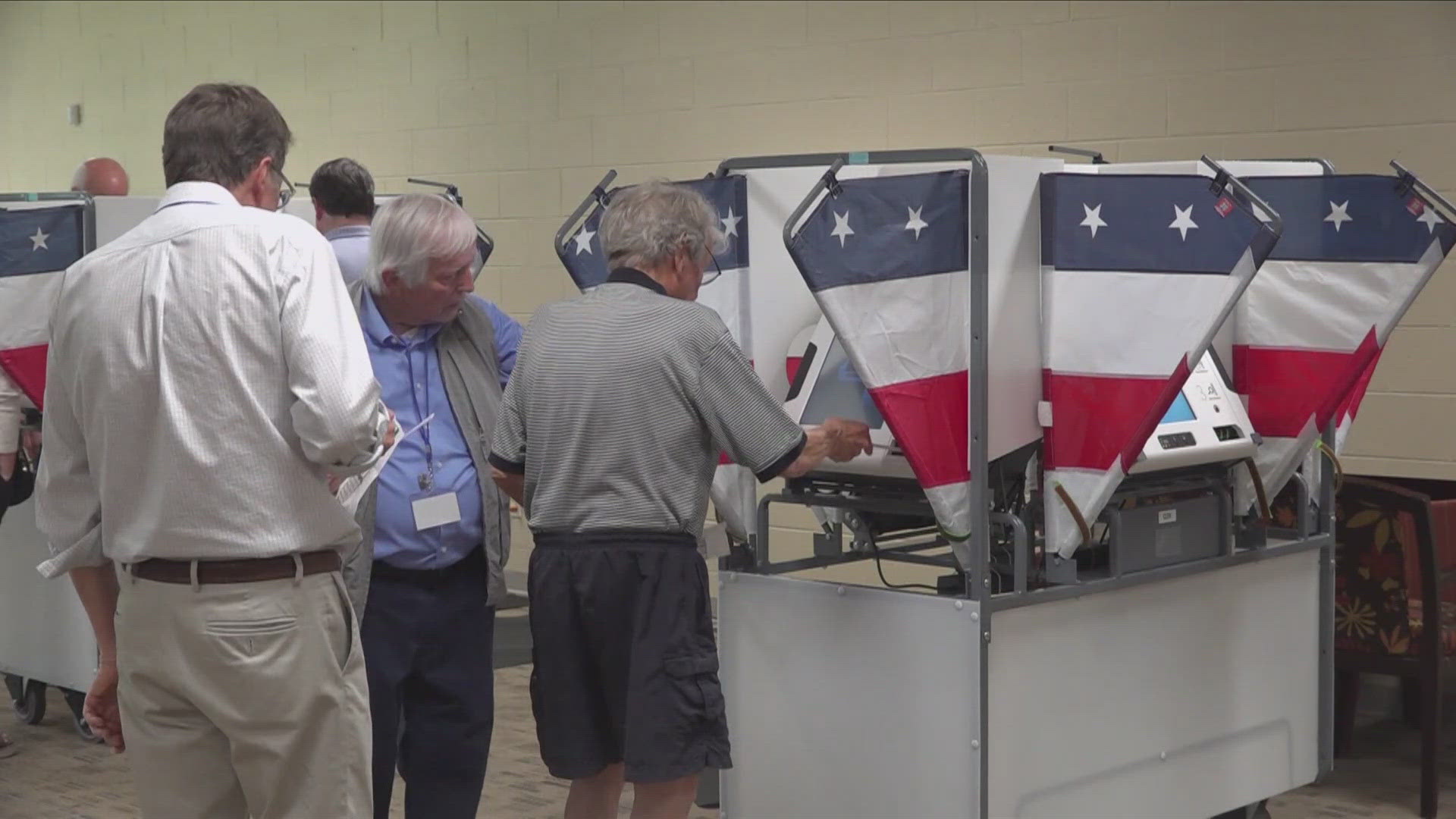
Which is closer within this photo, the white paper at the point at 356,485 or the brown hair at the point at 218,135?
the brown hair at the point at 218,135

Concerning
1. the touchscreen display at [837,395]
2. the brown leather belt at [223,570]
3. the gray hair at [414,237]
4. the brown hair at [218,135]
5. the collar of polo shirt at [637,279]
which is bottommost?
the brown leather belt at [223,570]

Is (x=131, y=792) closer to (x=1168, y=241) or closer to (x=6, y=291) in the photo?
(x=6, y=291)

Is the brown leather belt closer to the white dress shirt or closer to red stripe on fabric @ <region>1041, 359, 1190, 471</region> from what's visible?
the white dress shirt

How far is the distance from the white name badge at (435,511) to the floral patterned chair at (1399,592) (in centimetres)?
237

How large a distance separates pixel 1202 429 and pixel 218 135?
1876mm

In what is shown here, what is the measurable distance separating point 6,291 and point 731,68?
2.52 metres

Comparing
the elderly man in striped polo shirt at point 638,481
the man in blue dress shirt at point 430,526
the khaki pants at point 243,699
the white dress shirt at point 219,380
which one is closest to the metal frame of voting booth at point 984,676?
the elderly man in striped polo shirt at point 638,481

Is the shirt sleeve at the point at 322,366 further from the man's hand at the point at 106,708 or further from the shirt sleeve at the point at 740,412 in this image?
the shirt sleeve at the point at 740,412

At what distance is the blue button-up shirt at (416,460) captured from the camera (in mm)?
2367

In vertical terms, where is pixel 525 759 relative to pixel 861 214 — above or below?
below

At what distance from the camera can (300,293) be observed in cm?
185

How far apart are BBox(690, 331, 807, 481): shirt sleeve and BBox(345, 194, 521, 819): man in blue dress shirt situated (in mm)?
372

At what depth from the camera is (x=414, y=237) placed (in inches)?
93.8

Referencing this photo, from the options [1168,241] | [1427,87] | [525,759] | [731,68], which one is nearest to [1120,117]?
[1427,87]
